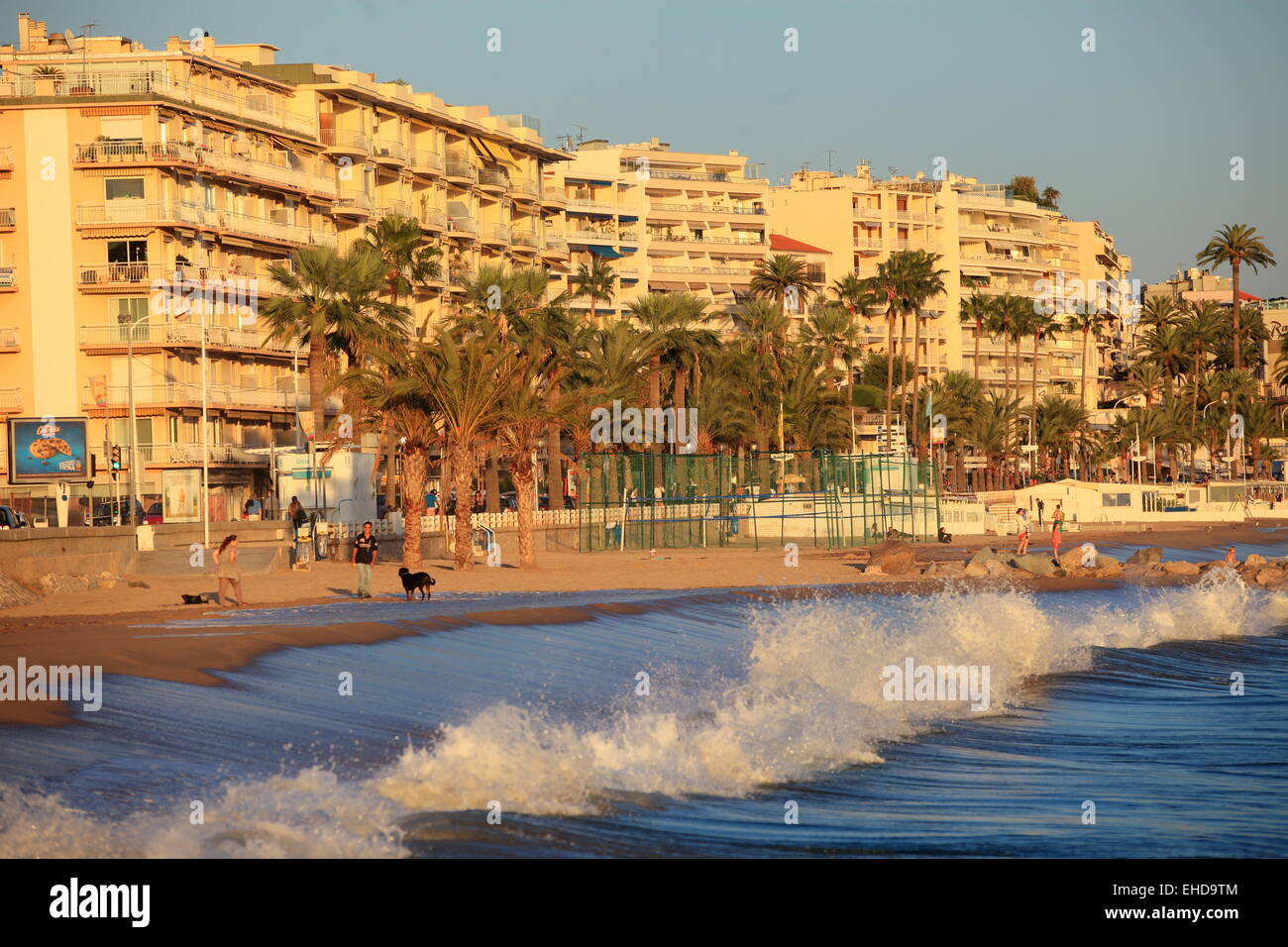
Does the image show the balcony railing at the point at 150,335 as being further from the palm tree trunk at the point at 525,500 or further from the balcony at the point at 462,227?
the palm tree trunk at the point at 525,500

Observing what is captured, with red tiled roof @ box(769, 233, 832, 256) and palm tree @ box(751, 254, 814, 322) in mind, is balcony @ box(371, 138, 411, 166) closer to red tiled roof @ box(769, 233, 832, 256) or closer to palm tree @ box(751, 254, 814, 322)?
palm tree @ box(751, 254, 814, 322)

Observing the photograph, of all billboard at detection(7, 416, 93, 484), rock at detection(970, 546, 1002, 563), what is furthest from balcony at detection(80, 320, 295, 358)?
rock at detection(970, 546, 1002, 563)

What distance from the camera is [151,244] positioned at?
64562 mm

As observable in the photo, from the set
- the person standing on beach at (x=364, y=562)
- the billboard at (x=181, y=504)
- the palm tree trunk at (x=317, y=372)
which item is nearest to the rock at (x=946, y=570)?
the person standing on beach at (x=364, y=562)

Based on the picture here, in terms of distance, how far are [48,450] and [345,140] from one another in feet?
127

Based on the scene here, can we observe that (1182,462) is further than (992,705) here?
Yes

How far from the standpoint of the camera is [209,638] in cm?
2152

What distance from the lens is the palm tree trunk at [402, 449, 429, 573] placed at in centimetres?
3791

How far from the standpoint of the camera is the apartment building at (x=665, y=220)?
107688 millimetres

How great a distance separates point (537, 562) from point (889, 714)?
26.8 meters

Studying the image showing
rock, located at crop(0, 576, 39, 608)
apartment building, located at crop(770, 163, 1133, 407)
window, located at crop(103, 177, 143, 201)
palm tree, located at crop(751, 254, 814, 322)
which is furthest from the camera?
apartment building, located at crop(770, 163, 1133, 407)

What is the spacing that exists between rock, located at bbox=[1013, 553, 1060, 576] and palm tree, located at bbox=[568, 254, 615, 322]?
54303mm
